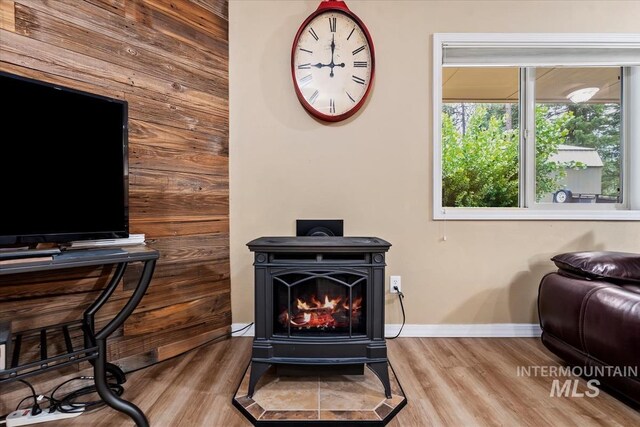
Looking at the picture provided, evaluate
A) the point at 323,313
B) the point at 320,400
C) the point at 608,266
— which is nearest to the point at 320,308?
the point at 323,313

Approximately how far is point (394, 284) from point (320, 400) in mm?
973

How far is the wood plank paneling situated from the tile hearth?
660 mm

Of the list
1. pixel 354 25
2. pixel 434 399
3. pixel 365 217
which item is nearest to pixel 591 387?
pixel 434 399

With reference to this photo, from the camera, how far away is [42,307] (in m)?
1.54

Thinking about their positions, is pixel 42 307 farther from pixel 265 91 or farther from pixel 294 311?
pixel 265 91

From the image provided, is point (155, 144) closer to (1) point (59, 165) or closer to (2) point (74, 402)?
(1) point (59, 165)

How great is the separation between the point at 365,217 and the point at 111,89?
167cm

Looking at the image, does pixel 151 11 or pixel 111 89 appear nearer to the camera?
pixel 111 89

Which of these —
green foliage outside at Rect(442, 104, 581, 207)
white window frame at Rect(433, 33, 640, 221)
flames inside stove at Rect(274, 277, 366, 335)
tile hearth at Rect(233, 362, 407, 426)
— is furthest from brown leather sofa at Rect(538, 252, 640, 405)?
flames inside stove at Rect(274, 277, 366, 335)

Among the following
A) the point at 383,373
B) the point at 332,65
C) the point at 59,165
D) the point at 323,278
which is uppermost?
the point at 332,65

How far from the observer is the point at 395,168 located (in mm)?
2258

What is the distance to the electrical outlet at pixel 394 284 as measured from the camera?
88.6 inches

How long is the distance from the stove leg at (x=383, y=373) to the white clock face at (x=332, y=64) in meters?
1.55

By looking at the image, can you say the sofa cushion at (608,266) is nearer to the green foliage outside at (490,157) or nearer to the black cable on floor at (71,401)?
the green foliage outside at (490,157)
